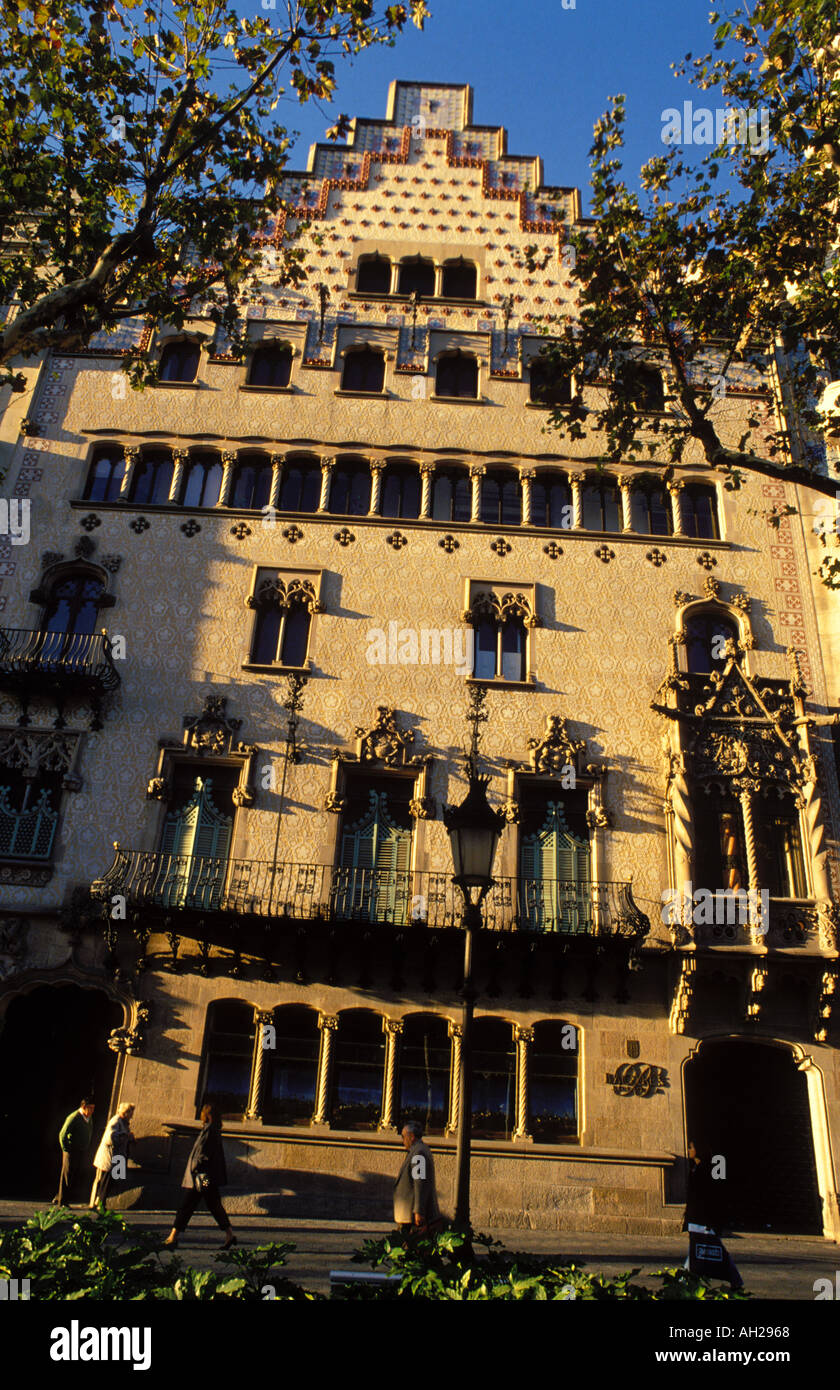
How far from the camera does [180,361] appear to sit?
23750 millimetres

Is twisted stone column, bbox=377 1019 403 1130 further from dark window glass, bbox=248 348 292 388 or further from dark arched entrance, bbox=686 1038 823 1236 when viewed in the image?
dark window glass, bbox=248 348 292 388

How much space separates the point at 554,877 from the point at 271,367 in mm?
14737

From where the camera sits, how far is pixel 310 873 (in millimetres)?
17906

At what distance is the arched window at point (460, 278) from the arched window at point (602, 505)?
7.01 m

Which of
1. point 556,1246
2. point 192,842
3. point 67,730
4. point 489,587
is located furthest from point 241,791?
point 556,1246

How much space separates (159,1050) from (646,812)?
10485mm

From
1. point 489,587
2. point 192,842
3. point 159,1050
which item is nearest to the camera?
point 159,1050

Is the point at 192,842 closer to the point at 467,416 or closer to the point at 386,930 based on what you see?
the point at 386,930

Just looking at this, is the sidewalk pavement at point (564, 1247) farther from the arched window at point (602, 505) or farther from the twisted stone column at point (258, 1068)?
the arched window at point (602, 505)

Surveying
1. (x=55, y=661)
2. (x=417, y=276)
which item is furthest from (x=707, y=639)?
(x=55, y=661)

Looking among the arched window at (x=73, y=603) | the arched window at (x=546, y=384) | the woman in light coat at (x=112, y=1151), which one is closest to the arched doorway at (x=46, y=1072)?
the woman in light coat at (x=112, y=1151)

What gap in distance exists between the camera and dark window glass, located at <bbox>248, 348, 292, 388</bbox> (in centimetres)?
2348

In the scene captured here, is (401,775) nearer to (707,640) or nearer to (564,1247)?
(707,640)

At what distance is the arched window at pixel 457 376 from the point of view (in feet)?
76.9
